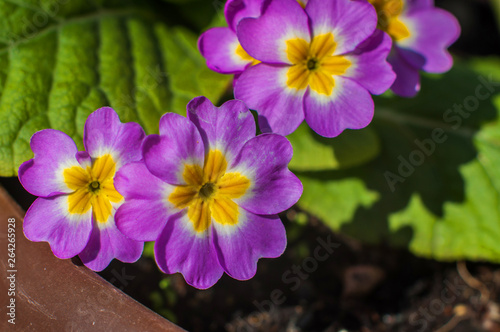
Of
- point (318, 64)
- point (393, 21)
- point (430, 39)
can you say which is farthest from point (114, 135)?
point (430, 39)

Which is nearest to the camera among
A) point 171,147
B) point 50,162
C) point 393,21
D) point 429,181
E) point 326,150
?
point 171,147

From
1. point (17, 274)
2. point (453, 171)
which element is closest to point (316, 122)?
point (17, 274)

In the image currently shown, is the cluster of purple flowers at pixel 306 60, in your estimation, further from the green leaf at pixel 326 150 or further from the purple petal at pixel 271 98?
the green leaf at pixel 326 150

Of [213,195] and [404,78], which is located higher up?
[404,78]

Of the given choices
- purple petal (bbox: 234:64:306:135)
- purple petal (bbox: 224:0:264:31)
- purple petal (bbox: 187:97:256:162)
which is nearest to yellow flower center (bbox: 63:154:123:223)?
purple petal (bbox: 187:97:256:162)

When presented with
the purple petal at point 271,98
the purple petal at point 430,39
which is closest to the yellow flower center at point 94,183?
the purple petal at point 271,98

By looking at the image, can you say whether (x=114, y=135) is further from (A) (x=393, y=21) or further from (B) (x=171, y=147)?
(A) (x=393, y=21)

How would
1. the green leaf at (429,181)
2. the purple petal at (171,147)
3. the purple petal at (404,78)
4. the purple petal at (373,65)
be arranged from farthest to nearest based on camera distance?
the green leaf at (429,181) < the purple petal at (404,78) < the purple petal at (373,65) < the purple petal at (171,147)
